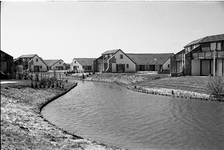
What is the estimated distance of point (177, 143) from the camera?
1145 cm

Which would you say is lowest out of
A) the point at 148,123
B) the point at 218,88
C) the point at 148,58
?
the point at 148,123

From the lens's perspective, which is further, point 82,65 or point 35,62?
point 82,65

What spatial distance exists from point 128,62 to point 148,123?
50.6m

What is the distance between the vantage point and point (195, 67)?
1582 inches

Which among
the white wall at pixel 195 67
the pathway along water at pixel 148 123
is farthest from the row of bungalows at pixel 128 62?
the pathway along water at pixel 148 123

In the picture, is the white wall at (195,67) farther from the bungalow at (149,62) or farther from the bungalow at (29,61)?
the bungalow at (29,61)

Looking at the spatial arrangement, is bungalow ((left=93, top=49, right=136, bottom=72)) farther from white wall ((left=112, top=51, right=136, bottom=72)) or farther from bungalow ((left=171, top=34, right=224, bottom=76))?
bungalow ((left=171, top=34, right=224, bottom=76))

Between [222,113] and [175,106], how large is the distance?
166 inches

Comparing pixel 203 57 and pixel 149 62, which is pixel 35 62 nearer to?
Answer: pixel 203 57

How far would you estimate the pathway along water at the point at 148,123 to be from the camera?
11.6 meters

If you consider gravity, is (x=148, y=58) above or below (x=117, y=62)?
above

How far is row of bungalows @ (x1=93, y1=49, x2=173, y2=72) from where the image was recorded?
63.2m

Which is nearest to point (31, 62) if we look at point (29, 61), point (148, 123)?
point (29, 61)

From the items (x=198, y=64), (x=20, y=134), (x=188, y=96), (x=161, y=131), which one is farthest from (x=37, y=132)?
(x=198, y=64)
